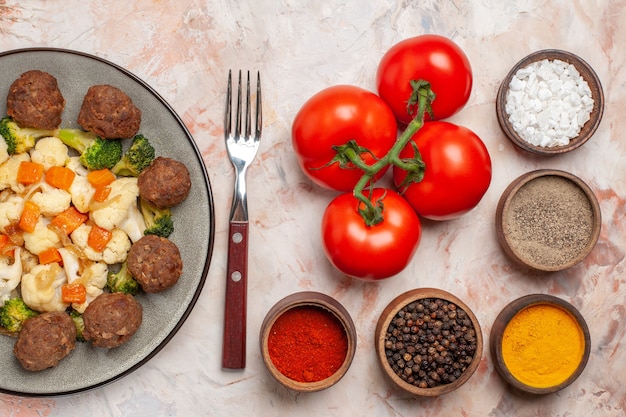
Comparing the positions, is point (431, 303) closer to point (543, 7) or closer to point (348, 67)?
point (348, 67)

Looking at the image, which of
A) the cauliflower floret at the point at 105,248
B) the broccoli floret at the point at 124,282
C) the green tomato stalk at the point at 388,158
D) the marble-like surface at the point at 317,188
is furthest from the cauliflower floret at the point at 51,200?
the green tomato stalk at the point at 388,158

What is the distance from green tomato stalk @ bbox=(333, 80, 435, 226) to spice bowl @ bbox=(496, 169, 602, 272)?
0.51 m

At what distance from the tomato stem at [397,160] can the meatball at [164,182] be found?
0.60 m

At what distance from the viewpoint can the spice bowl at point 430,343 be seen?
2678 mm

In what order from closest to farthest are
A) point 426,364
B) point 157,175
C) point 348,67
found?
1. point 157,175
2. point 426,364
3. point 348,67

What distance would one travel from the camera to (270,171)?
111 inches

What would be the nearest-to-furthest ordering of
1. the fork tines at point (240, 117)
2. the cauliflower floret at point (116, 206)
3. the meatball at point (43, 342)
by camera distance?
1. the meatball at point (43, 342)
2. the cauliflower floret at point (116, 206)
3. the fork tines at point (240, 117)

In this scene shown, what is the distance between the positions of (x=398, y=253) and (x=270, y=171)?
63 cm

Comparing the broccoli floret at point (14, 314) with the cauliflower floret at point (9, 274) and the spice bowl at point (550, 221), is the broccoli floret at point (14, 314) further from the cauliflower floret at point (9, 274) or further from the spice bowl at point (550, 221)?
the spice bowl at point (550, 221)

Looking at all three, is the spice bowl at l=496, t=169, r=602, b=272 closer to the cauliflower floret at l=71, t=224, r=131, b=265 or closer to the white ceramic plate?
the white ceramic plate

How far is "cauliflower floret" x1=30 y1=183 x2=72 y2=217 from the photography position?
8.33 feet

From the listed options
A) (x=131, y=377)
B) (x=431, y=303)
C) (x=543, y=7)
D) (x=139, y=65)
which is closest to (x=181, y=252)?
(x=131, y=377)

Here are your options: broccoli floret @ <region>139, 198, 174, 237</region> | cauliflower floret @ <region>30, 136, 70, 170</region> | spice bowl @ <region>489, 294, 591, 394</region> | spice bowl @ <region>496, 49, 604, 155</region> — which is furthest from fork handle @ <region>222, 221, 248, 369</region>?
spice bowl @ <region>496, 49, 604, 155</region>

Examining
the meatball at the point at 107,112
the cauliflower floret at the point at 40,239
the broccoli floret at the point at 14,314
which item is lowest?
the broccoli floret at the point at 14,314
